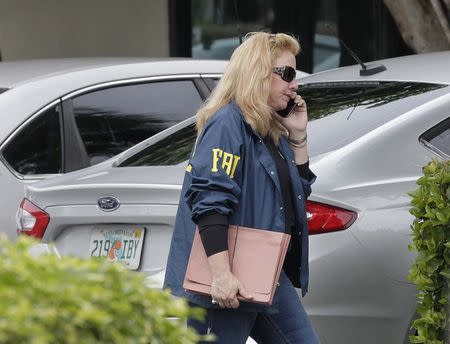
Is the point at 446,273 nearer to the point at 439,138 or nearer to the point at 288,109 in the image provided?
the point at 288,109

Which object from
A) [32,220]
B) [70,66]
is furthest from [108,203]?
[70,66]

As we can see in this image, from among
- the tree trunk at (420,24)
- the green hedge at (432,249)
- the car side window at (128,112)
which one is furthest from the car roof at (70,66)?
the green hedge at (432,249)

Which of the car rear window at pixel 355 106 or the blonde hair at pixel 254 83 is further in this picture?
the car rear window at pixel 355 106

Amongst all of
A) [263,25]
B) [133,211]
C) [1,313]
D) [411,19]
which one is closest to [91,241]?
[133,211]

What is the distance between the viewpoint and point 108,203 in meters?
5.25

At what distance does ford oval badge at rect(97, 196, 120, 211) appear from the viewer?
523 cm

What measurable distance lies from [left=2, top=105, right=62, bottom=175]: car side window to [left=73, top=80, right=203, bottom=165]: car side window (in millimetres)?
162

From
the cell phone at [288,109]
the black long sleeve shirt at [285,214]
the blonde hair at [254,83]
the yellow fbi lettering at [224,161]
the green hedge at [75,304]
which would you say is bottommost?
the black long sleeve shirt at [285,214]

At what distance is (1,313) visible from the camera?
2242 mm

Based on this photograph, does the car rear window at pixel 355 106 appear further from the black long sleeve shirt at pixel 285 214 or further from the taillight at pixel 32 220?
the taillight at pixel 32 220

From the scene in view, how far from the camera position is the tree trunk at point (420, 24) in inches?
340

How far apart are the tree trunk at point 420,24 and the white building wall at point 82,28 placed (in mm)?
5290

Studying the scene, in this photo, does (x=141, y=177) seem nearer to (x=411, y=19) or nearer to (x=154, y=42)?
(x=411, y=19)

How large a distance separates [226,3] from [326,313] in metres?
9.20
